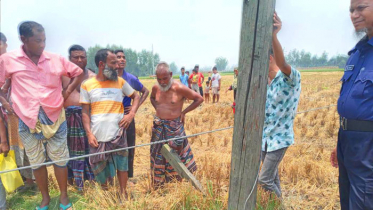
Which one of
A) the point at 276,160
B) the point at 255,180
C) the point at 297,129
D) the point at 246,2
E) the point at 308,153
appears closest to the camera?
the point at 246,2

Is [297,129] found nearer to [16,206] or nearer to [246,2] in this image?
[246,2]

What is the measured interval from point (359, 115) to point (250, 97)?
2.46ft

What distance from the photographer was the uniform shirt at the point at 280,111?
231cm

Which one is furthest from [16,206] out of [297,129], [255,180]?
[297,129]

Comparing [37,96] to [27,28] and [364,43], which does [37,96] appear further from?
[364,43]

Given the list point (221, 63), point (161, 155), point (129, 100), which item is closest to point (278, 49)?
point (161, 155)

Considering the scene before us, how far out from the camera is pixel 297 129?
634 centimetres

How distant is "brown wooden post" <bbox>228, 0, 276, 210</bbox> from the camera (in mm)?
1664

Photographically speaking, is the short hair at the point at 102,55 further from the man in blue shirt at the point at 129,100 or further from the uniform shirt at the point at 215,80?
the uniform shirt at the point at 215,80

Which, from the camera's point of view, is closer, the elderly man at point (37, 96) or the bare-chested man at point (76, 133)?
the elderly man at point (37, 96)

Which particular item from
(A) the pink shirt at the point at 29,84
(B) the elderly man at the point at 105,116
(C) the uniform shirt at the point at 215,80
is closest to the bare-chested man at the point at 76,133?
(B) the elderly man at the point at 105,116

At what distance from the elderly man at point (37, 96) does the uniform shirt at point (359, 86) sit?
2746 mm

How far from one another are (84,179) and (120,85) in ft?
4.92

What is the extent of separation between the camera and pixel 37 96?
2635 mm
